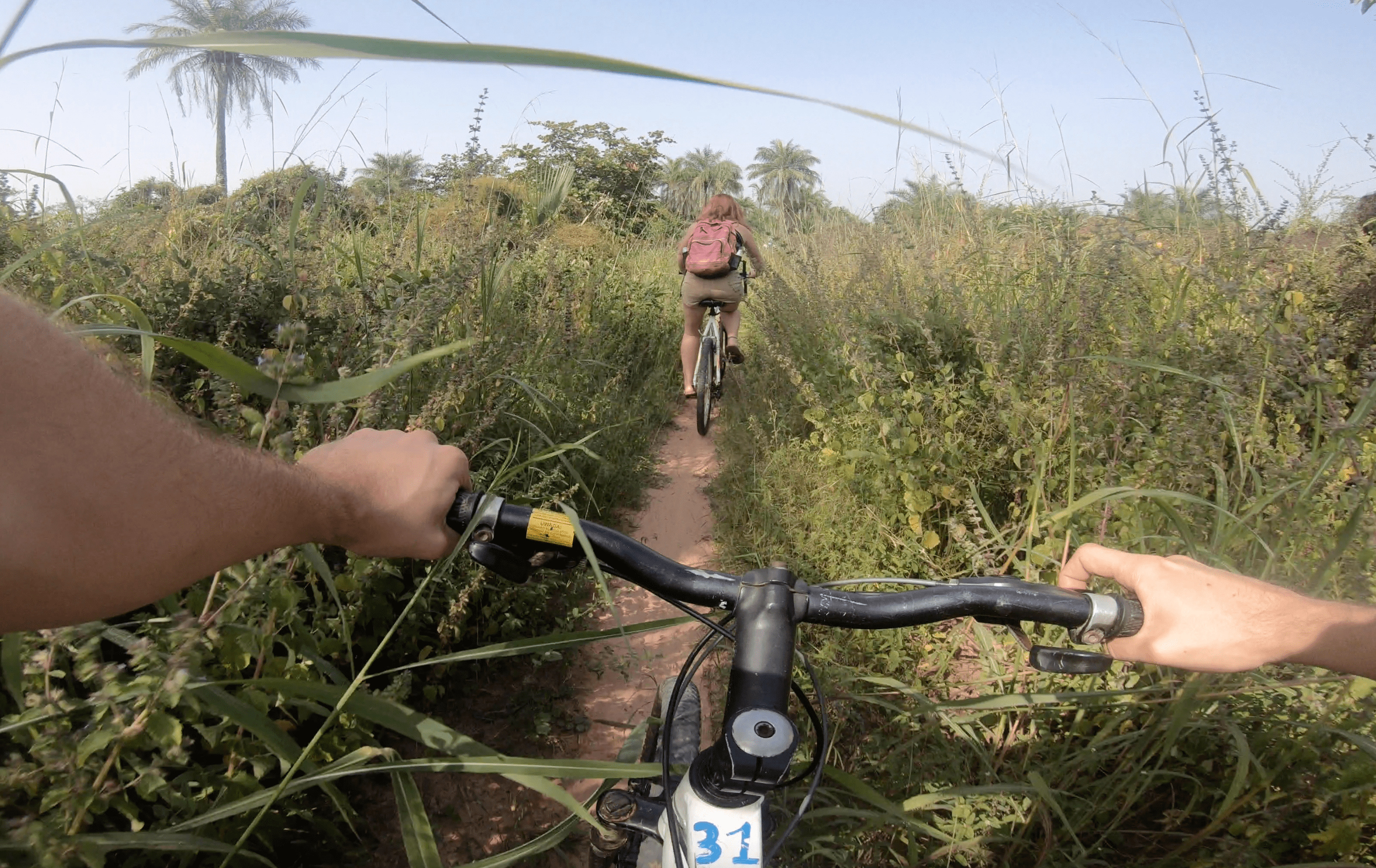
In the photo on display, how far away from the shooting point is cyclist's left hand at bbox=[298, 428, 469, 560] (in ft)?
3.31

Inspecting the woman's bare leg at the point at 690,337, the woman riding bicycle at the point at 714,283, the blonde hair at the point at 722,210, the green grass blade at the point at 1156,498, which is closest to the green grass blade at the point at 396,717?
the green grass blade at the point at 1156,498

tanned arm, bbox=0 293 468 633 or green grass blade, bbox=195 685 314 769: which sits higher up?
tanned arm, bbox=0 293 468 633

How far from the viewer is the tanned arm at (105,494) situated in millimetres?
629

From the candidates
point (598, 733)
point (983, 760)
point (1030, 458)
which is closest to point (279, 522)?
point (983, 760)

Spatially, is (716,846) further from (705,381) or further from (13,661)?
(705,381)

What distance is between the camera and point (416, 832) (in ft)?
3.81

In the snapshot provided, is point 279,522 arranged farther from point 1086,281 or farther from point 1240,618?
point 1086,281

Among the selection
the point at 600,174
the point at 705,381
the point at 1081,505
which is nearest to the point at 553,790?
the point at 1081,505

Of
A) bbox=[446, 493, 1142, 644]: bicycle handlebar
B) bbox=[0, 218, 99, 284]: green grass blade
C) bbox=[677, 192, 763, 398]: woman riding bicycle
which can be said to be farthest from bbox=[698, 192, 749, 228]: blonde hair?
bbox=[446, 493, 1142, 644]: bicycle handlebar

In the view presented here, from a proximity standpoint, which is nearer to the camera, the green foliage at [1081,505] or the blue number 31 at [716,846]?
the blue number 31 at [716,846]

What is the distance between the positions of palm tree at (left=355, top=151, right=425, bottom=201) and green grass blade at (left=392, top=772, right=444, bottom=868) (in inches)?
139

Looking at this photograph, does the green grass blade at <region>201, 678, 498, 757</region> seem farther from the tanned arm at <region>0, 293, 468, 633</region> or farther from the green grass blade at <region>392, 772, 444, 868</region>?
the tanned arm at <region>0, 293, 468, 633</region>

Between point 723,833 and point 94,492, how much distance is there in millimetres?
827

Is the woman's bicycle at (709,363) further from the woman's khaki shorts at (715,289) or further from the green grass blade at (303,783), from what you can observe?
the green grass blade at (303,783)
